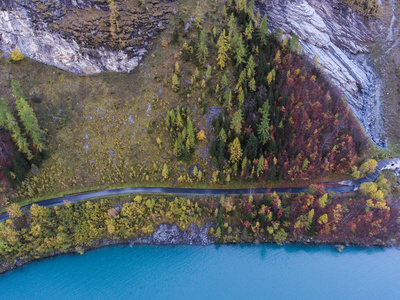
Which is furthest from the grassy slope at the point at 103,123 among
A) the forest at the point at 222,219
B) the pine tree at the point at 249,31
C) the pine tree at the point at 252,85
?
the pine tree at the point at 249,31

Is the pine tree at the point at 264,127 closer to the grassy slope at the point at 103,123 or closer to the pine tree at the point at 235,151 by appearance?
the pine tree at the point at 235,151

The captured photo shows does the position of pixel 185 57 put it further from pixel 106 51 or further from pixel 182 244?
pixel 182 244

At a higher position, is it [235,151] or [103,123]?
[103,123]

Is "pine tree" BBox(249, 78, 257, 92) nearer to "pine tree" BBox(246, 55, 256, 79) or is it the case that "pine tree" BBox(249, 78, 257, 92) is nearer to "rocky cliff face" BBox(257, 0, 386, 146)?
"pine tree" BBox(246, 55, 256, 79)

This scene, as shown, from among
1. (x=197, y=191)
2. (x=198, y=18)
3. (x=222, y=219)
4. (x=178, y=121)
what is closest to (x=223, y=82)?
(x=178, y=121)

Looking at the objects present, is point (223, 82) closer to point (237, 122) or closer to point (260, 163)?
point (237, 122)

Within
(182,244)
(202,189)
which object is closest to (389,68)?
(202,189)
